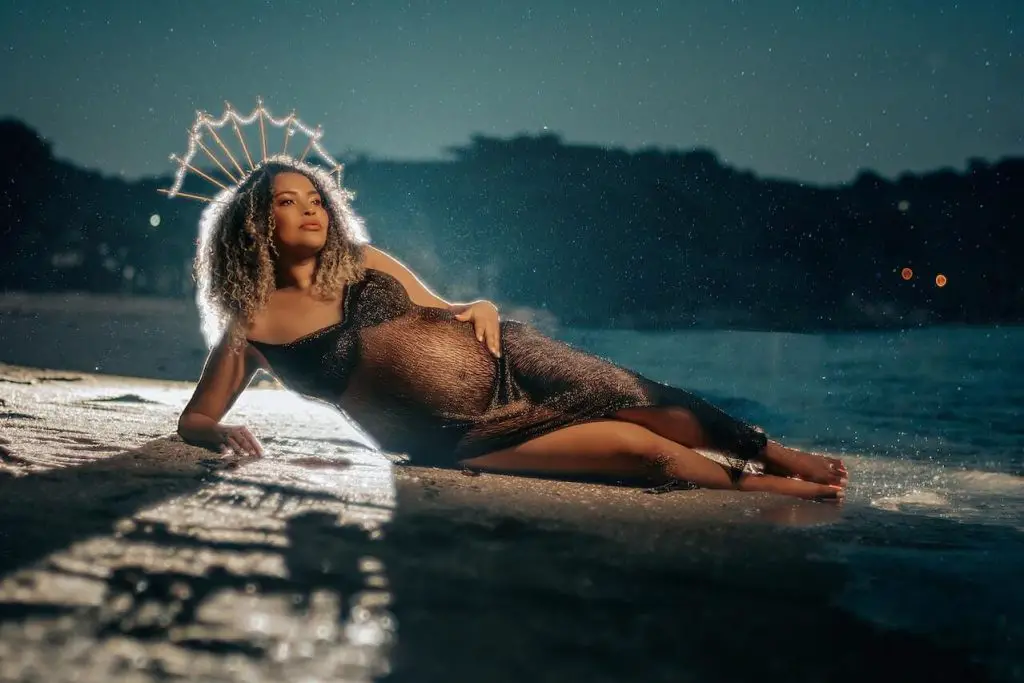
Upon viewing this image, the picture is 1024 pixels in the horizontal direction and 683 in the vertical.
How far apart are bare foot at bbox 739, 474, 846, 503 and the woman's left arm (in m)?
0.95

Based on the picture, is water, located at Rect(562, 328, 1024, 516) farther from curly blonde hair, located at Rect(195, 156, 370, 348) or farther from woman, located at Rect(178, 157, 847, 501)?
curly blonde hair, located at Rect(195, 156, 370, 348)

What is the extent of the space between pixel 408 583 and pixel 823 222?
1082 cm

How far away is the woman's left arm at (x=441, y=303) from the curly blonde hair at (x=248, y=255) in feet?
0.31

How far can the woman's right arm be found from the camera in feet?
9.18

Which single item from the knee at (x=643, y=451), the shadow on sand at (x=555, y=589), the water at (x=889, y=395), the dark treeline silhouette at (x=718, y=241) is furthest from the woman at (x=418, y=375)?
the dark treeline silhouette at (x=718, y=241)

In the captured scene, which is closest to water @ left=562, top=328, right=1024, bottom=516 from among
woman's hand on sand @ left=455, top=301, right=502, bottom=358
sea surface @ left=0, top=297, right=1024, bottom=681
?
sea surface @ left=0, top=297, right=1024, bottom=681

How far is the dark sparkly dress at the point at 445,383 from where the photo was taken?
276 centimetres

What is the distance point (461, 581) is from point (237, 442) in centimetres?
147

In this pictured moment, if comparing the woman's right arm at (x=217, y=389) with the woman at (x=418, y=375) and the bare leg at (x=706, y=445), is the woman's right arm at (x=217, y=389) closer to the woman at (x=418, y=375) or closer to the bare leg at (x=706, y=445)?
the woman at (x=418, y=375)

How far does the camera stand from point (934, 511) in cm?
268

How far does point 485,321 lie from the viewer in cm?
288

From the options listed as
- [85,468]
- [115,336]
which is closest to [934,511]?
[85,468]

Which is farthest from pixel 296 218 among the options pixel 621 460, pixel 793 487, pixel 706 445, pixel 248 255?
pixel 793 487

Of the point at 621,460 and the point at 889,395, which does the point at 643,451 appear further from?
the point at 889,395
